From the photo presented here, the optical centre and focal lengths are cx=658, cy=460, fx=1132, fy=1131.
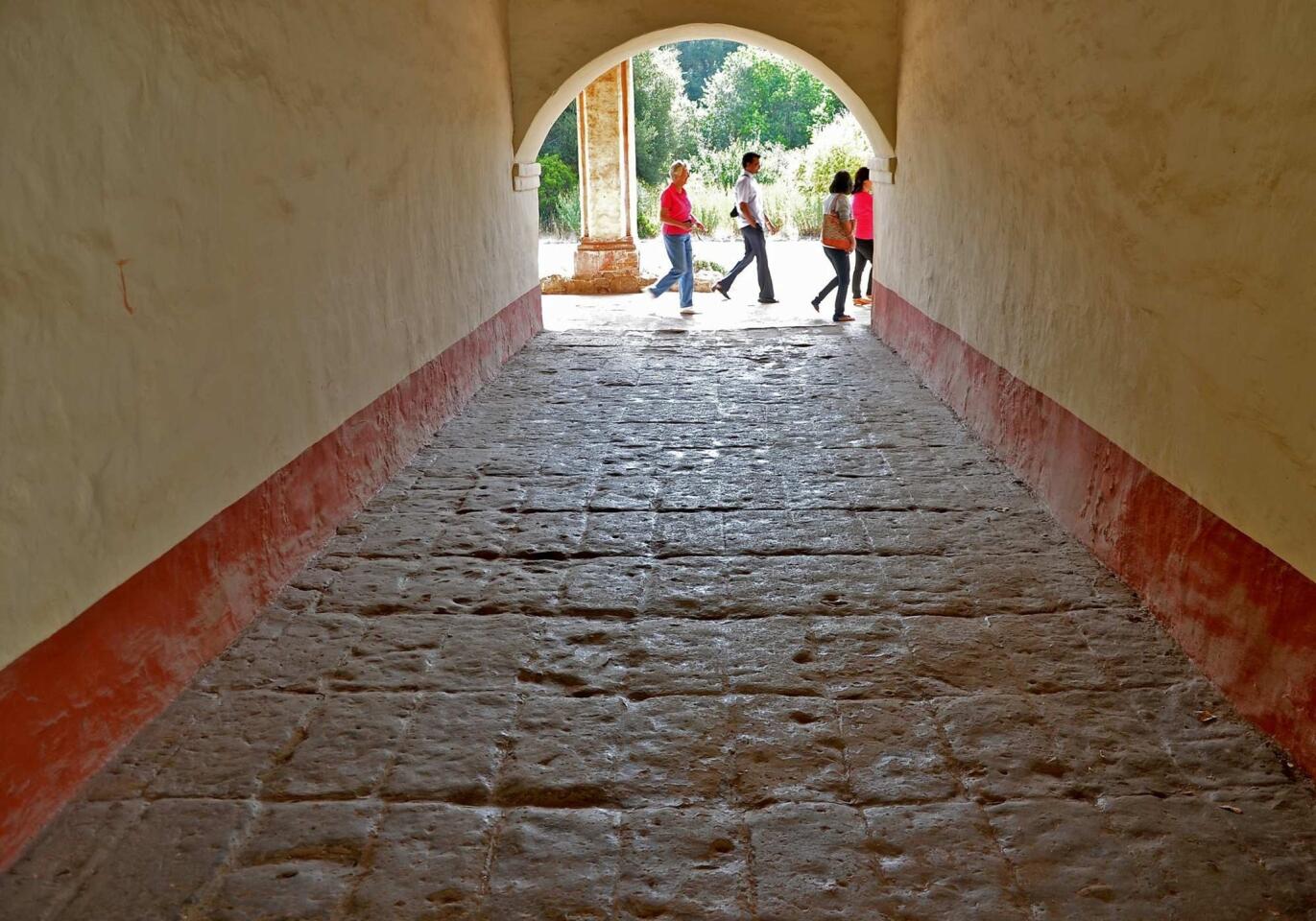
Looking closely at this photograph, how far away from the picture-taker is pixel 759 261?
12.1 meters

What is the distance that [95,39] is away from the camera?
3.12m

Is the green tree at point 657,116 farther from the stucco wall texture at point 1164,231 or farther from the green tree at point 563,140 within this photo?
the stucco wall texture at point 1164,231

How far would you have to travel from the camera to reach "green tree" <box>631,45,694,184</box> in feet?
100

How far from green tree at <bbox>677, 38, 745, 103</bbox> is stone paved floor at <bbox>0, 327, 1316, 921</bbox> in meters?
40.4

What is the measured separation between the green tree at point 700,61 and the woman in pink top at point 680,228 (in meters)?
32.7

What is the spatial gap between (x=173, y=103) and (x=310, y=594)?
5.76ft

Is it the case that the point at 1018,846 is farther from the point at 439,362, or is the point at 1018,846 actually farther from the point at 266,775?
the point at 439,362

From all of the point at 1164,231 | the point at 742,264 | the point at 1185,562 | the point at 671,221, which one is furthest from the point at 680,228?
the point at 1185,562

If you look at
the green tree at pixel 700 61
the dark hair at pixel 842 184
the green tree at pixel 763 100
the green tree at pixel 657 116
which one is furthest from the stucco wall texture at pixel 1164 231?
the green tree at pixel 700 61

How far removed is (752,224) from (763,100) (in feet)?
93.9

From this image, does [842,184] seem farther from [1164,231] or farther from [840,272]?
[1164,231]

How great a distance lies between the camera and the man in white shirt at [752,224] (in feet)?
37.8

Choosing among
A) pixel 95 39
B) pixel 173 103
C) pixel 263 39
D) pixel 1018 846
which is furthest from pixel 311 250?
pixel 1018 846

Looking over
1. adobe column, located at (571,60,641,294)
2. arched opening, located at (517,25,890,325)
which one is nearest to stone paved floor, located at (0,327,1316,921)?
arched opening, located at (517,25,890,325)
